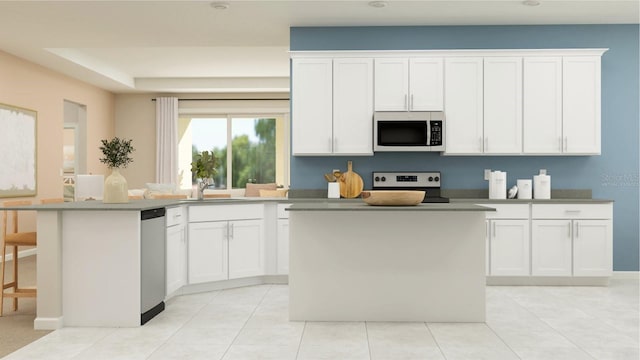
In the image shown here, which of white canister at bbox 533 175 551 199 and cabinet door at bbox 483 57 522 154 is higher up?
cabinet door at bbox 483 57 522 154

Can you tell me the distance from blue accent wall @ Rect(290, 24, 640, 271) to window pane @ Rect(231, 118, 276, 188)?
6.03m

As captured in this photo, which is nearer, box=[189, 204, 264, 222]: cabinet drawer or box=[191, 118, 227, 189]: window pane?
box=[189, 204, 264, 222]: cabinet drawer

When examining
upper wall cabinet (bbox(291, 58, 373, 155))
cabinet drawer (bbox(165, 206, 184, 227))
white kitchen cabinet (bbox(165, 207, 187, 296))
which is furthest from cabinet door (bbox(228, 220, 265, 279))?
upper wall cabinet (bbox(291, 58, 373, 155))

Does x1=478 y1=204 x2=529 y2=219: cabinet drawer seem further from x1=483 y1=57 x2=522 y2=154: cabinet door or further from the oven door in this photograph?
the oven door

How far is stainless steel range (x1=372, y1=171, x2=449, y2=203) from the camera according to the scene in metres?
6.16

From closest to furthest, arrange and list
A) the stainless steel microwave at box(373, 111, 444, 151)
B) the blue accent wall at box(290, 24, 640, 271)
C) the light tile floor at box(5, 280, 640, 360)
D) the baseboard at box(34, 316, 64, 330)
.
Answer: the light tile floor at box(5, 280, 640, 360) → the baseboard at box(34, 316, 64, 330) → the stainless steel microwave at box(373, 111, 444, 151) → the blue accent wall at box(290, 24, 640, 271)

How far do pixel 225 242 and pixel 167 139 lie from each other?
21.9 feet

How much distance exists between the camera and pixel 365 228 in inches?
166

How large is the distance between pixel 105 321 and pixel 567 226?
4355 millimetres

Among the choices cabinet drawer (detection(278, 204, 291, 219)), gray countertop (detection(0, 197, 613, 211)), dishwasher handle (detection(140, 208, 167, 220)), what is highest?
gray countertop (detection(0, 197, 613, 211))

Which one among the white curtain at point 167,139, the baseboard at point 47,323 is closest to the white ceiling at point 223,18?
the baseboard at point 47,323

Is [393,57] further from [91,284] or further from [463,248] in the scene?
[91,284]

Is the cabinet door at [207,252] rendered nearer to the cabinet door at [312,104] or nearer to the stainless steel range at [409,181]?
the cabinet door at [312,104]

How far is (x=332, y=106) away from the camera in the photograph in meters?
5.94
